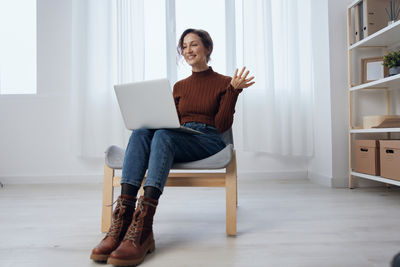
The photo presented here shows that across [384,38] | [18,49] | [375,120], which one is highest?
[18,49]

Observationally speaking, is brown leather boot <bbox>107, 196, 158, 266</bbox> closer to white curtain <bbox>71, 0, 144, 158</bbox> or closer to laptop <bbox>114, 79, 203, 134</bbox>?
laptop <bbox>114, 79, 203, 134</bbox>

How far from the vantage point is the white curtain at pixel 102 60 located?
270 cm

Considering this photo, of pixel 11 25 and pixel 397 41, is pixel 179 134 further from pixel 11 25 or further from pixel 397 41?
pixel 11 25

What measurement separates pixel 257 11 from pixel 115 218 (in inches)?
89.8

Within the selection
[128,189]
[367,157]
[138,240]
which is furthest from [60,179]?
[367,157]

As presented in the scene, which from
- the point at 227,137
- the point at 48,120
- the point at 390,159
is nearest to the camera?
the point at 227,137

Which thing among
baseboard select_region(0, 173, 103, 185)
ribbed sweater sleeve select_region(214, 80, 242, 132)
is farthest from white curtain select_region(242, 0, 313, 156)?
baseboard select_region(0, 173, 103, 185)

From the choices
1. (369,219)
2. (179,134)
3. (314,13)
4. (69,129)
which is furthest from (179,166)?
(314,13)

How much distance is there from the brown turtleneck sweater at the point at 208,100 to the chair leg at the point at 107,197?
0.45 meters

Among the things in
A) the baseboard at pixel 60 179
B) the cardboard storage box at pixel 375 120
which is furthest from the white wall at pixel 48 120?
the cardboard storage box at pixel 375 120

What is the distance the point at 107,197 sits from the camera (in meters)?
1.33

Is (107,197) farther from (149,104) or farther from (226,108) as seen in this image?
(226,108)

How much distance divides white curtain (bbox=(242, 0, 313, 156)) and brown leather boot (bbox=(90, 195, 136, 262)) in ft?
5.81

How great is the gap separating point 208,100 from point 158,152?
49 cm
